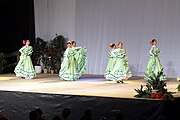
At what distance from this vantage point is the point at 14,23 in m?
11.5

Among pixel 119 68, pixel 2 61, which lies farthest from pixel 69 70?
pixel 2 61

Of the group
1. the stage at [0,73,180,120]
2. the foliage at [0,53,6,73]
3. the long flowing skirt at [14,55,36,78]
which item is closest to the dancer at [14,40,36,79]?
the long flowing skirt at [14,55,36,78]

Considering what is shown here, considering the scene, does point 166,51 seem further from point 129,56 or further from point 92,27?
point 92,27

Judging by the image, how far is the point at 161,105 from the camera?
568 centimetres

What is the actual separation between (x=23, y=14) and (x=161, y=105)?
709 cm

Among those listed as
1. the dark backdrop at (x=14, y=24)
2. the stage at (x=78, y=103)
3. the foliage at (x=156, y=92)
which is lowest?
the stage at (x=78, y=103)

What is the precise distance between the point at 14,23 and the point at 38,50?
3.56 ft

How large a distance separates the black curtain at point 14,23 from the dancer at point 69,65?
3.15m

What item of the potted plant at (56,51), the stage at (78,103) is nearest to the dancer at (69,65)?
the stage at (78,103)

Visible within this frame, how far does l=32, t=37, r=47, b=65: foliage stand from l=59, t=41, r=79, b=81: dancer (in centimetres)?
282

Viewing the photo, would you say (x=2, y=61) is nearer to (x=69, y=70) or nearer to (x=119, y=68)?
(x=69, y=70)

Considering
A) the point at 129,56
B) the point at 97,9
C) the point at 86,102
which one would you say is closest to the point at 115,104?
the point at 86,102

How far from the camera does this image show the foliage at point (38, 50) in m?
11.7

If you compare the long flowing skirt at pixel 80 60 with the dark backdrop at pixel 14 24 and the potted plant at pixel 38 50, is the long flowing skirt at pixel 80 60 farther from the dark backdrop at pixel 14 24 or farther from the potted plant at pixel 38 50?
the dark backdrop at pixel 14 24
